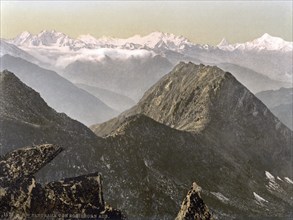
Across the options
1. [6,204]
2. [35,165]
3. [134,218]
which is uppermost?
[35,165]

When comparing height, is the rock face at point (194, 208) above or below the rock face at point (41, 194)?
above

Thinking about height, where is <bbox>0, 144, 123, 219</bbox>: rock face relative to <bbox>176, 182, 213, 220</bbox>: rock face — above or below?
below

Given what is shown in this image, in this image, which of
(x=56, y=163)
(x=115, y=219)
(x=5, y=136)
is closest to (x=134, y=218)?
(x=56, y=163)

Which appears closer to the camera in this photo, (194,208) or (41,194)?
(194,208)

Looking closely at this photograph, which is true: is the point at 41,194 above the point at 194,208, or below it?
below

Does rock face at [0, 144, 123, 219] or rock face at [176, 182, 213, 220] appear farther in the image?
rock face at [0, 144, 123, 219]

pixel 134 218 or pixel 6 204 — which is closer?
pixel 6 204

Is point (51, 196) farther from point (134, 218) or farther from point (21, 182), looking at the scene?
point (134, 218)

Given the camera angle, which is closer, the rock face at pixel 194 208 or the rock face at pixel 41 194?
the rock face at pixel 194 208
